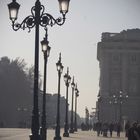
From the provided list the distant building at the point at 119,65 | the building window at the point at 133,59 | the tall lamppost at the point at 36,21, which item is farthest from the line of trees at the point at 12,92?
the tall lamppost at the point at 36,21

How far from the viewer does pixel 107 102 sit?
160375 mm

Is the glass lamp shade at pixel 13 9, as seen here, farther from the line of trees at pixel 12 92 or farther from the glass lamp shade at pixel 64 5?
the line of trees at pixel 12 92

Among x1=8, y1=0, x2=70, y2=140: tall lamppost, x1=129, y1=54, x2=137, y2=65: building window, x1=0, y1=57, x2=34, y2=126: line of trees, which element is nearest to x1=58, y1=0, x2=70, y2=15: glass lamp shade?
x1=8, y1=0, x2=70, y2=140: tall lamppost

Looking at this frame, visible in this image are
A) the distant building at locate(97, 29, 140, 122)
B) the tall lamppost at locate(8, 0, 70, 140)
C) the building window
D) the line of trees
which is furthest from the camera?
the building window

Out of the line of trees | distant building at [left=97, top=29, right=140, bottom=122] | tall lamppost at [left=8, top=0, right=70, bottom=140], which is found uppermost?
distant building at [left=97, top=29, right=140, bottom=122]

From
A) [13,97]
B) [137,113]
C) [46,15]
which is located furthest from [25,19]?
[137,113]

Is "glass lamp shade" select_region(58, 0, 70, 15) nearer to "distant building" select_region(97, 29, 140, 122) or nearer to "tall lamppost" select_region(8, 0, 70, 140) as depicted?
"tall lamppost" select_region(8, 0, 70, 140)

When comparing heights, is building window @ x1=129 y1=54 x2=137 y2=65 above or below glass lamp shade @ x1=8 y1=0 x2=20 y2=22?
above

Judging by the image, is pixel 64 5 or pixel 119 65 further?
pixel 119 65

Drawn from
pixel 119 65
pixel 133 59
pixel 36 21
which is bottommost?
pixel 36 21

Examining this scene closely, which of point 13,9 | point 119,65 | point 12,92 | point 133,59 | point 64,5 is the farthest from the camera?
point 133,59

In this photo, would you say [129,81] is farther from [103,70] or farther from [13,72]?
[13,72]

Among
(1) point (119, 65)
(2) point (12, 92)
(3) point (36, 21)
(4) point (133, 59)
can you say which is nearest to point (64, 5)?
(3) point (36, 21)

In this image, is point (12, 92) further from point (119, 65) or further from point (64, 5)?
point (64, 5)
